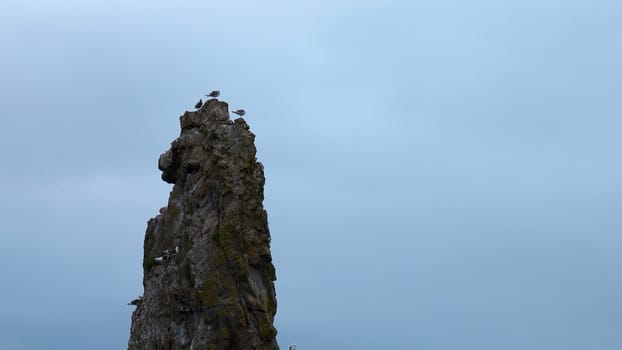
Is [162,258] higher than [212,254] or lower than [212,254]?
higher

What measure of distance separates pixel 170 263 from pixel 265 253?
18.1 ft

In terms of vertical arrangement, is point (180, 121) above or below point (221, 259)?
above

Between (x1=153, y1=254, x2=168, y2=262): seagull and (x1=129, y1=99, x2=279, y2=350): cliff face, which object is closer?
(x1=129, y1=99, x2=279, y2=350): cliff face

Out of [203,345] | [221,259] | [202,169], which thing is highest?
[202,169]

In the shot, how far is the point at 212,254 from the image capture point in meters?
56.0

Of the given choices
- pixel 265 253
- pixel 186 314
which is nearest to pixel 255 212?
pixel 265 253

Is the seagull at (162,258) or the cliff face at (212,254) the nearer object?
the cliff face at (212,254)

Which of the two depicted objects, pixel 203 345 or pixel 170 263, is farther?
pixel 170 263

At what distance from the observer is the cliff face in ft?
182

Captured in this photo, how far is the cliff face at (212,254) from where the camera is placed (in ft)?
182

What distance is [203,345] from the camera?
2168 inches

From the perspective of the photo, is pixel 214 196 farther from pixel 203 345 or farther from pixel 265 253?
pixel 203 345

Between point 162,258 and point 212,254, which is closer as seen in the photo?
point 212,254

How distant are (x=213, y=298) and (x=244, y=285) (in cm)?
161
